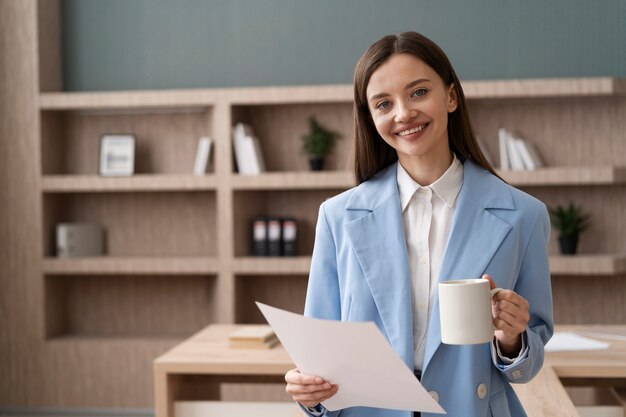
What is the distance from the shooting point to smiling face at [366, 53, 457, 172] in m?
1.43

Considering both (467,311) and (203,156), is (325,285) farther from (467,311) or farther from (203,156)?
(203,156)

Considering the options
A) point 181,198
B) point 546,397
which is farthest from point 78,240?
point 546,397

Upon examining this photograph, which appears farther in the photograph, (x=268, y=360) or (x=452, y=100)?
(x=268, y=360)

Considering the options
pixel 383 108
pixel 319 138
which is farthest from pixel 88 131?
pixel 383 108

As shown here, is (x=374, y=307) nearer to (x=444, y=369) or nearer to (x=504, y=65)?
(x=444, y=369)

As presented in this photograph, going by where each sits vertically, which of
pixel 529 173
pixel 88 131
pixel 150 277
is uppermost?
pixel 88 131

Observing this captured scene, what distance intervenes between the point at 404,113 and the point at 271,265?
345 cm

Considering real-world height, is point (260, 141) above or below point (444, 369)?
above

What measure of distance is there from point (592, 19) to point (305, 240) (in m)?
2.10

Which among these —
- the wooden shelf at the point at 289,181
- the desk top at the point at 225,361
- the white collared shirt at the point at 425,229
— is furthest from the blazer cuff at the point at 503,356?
the wooden shelf at the point at 289,181

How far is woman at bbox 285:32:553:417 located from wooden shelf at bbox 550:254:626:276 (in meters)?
3.19

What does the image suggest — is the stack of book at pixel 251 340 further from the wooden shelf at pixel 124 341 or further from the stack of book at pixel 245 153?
the wooden shelf at pixel 124 341

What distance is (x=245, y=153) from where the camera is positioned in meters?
4.88

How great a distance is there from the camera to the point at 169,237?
17.4 feet
